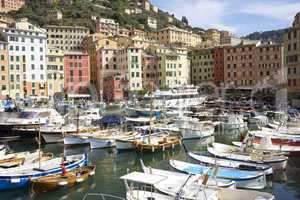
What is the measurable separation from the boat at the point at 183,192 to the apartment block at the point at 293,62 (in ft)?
186

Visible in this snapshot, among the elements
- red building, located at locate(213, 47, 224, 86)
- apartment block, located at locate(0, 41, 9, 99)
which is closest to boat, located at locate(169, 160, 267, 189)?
apartment block, located at locate(0, 41, 9, 99)

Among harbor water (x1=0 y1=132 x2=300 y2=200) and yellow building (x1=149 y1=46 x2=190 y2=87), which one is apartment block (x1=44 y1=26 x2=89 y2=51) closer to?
yellow building (x1=149 y1=46 x2=190 y2=87)

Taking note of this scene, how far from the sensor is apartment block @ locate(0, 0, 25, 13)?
168m

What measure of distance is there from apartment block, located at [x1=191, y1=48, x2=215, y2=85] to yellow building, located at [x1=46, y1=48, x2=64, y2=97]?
42394 mm

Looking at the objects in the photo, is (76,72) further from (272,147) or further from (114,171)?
(272,147)

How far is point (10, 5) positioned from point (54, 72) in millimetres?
91419

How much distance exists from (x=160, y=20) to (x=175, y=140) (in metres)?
163

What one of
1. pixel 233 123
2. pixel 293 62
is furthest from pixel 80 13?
pixel 233 123

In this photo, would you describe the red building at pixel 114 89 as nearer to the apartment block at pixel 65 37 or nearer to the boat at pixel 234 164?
the apartment block at pixel 65 37

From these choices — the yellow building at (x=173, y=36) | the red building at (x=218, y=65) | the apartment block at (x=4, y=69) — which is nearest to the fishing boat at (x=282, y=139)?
the apartment block at (x=4, y=69)

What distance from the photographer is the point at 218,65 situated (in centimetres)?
11412

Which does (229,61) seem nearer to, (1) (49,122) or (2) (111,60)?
(2) (111,60)

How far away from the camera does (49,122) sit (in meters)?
51.8

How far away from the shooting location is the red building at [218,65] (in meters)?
113
